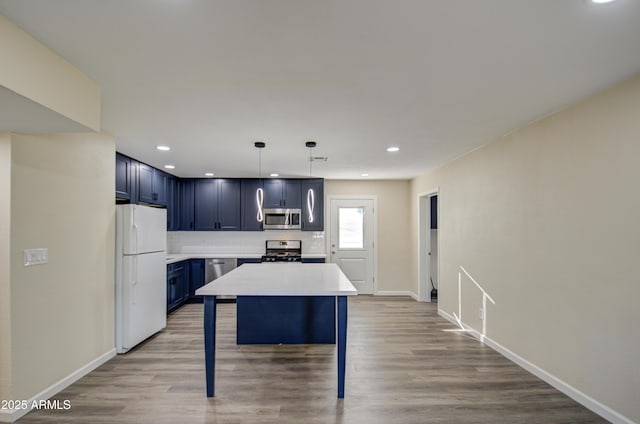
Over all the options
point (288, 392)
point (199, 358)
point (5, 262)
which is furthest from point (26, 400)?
point (288, 392)

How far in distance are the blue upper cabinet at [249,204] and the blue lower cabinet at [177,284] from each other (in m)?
1.25

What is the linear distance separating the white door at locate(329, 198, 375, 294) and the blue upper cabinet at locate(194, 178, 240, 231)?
1864 millimetres

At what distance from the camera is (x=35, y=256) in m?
2.42

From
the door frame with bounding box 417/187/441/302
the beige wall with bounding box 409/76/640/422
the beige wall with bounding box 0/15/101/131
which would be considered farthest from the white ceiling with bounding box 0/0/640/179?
the door frame with bounding box 417/187/441/302

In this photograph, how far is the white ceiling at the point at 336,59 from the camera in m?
1.42

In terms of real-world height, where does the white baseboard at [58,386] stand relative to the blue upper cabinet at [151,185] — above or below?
below

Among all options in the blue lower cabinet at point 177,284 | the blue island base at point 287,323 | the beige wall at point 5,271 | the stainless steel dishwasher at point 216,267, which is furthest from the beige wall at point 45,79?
the stainless steel dishwasher at point 216,267

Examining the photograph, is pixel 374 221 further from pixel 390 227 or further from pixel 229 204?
pixel 229 204

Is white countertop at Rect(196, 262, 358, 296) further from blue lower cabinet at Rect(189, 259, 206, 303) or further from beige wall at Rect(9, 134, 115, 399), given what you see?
blue lower cabinet at Rect(189, 259, 206, 303)

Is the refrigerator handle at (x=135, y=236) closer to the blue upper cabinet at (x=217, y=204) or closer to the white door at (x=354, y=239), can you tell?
the blue upper cabinet at (x=217, y=204)

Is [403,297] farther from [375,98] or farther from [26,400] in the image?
[26,400]

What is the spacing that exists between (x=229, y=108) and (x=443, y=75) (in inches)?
62.5

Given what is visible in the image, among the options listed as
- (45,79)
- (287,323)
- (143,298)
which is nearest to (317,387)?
(287,323)

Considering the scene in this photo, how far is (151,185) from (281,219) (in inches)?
87.6
